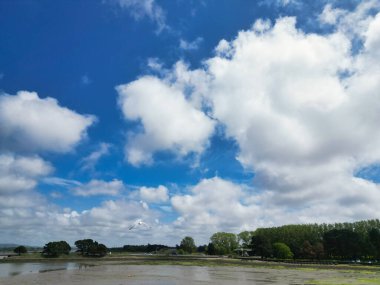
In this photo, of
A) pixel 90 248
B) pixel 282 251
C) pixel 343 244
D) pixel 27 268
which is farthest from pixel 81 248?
pixel 343 244

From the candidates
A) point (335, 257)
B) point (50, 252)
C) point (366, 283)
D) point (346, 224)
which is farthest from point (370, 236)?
point (50, 252)

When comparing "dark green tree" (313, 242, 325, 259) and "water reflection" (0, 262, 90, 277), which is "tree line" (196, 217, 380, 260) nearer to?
"dark green tree" (313, 242, 325, 259)

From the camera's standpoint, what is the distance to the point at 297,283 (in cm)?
6256

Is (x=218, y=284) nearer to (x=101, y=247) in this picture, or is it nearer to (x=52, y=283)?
(x=52, y=283)

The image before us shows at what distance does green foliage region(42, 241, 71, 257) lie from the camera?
189 meters

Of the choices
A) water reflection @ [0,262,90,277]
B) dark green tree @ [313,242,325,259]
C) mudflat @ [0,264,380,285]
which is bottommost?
mudflat @ [0,264,380,285]

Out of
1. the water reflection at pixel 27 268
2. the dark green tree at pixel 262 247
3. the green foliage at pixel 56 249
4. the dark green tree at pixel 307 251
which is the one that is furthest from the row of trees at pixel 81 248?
the dark green tree at pixel 307 251

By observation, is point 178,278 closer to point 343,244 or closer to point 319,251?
point 319,251

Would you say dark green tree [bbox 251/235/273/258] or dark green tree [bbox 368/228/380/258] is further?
dark green tree [bbox 251/235/273/258]

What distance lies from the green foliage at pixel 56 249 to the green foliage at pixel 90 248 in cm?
612

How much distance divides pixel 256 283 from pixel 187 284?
38.5 feet

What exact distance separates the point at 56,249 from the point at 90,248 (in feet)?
54.6

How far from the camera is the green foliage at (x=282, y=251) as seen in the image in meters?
169

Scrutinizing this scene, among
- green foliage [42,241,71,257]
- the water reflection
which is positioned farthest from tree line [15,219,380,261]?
the water reflection
